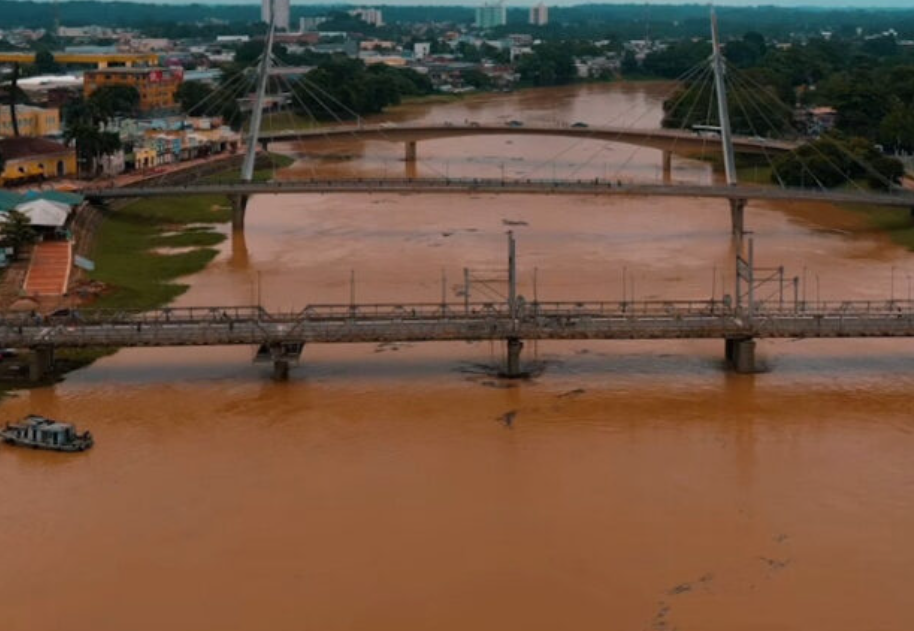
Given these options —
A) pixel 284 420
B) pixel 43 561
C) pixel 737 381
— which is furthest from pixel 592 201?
pixel 43 561

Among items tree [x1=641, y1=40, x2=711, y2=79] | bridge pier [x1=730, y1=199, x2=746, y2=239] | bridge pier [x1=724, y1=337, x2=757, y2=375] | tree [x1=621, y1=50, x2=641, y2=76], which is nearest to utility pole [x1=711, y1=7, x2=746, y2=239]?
bridge pier [x1=730, y1=199, x2=746, y2=239]

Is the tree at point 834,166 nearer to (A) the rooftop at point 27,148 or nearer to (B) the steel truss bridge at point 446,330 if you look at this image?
(B) the steel truss bridge at point 446,330

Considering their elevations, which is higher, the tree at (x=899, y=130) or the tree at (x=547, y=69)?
the tree at (x=547, y=69)

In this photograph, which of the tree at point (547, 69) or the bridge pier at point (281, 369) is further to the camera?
the tree at point (547, 69)

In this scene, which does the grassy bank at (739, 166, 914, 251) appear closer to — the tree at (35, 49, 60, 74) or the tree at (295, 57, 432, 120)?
the tree at (295, 57, 432, 120)

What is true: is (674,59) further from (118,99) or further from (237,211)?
(237,211)

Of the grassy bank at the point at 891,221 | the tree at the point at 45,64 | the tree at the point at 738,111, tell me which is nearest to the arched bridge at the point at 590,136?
the tree at the point at 738,111

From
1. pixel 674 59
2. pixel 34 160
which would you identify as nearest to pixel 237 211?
pixel 34 160
